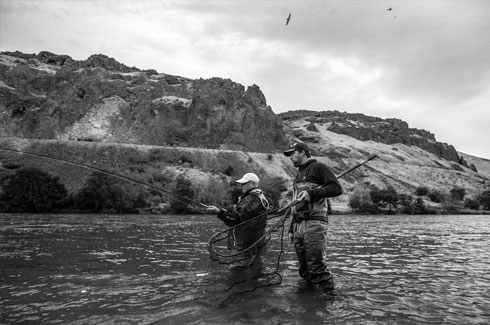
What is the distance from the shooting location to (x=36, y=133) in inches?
3605

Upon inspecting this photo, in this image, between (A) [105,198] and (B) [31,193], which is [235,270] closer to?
(B) [31,193]

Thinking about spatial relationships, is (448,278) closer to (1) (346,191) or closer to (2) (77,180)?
(2) (77,180)

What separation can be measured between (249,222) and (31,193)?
46.1m

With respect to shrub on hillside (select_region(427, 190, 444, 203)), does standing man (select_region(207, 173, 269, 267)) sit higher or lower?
higher

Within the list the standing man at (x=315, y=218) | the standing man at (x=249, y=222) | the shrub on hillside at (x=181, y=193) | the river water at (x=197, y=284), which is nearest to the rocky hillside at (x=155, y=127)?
the shrub on hillside at (x=181, y=193)

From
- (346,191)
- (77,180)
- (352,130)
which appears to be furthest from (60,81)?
(352,130)

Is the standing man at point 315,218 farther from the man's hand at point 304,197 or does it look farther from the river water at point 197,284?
the river water at point 197,284

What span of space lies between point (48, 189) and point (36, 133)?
52.7 m

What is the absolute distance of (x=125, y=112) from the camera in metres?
99.2

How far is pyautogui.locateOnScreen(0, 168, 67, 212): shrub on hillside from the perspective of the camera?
4478 cm

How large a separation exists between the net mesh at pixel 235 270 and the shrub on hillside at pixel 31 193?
44.4 m

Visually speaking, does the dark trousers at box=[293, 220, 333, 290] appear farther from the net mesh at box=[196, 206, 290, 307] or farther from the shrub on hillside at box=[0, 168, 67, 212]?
the shrub on hillside at box=[0, 168, 67, 212]

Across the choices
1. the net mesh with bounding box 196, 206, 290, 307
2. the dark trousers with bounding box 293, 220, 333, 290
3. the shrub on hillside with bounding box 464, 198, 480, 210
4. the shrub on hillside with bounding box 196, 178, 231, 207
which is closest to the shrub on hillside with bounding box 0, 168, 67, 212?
the shrub on hillside with bounding box 196, 178, 231, 207

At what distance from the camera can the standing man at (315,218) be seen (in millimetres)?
7422
